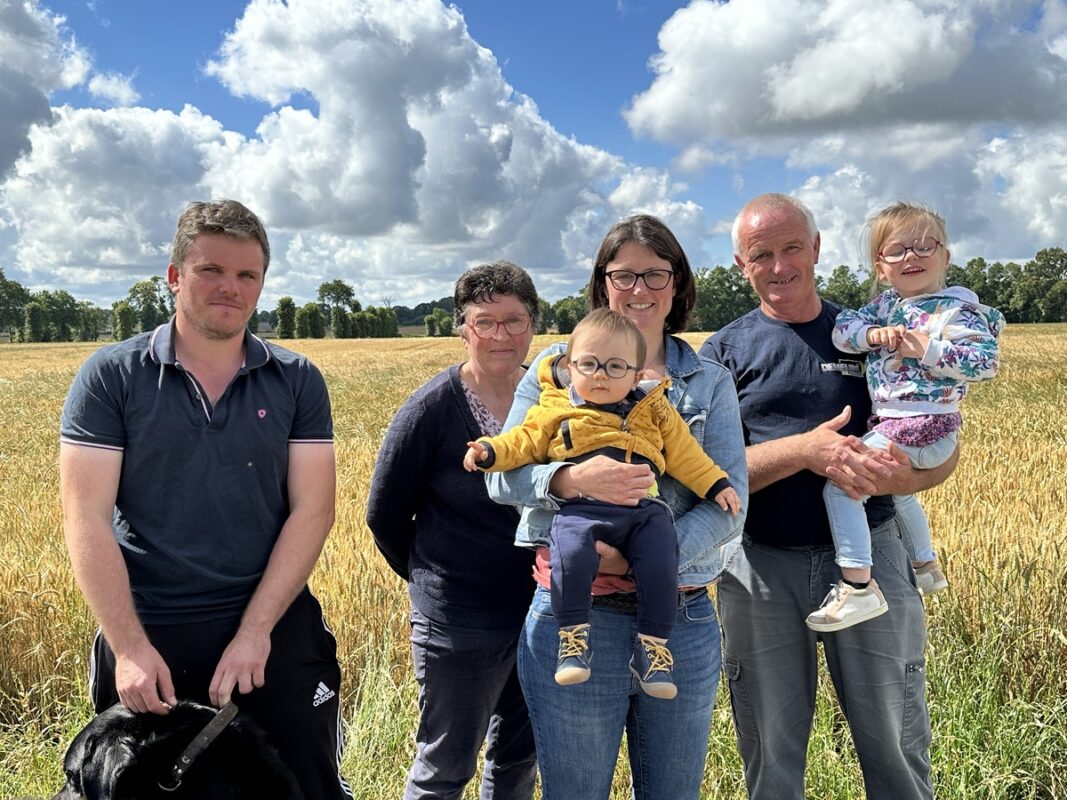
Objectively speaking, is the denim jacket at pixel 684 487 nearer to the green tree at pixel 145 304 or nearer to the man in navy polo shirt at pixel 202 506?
the man in navy polo shirt at pixel 202 506

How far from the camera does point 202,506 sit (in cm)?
290

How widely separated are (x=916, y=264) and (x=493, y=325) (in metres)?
1.79

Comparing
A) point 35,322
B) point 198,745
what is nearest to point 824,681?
point 198,745

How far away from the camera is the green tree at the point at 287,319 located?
4611 inches

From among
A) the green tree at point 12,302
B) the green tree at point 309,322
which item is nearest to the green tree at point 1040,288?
the green tree at point 309,322

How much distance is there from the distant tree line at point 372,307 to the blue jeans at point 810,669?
86757mm

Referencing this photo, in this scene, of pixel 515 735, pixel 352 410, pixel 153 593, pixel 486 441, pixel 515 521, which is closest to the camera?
pixel 486 441

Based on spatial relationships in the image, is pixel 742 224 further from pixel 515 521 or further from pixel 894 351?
pixel 515 521

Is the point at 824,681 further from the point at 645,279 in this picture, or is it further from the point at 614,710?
the point at 645,279

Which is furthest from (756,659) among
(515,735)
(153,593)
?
(153,593)

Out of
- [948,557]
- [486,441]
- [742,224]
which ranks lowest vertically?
[948,557]

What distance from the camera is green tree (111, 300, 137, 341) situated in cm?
12375

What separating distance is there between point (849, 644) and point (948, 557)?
2.42 m

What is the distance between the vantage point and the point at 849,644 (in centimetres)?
296
